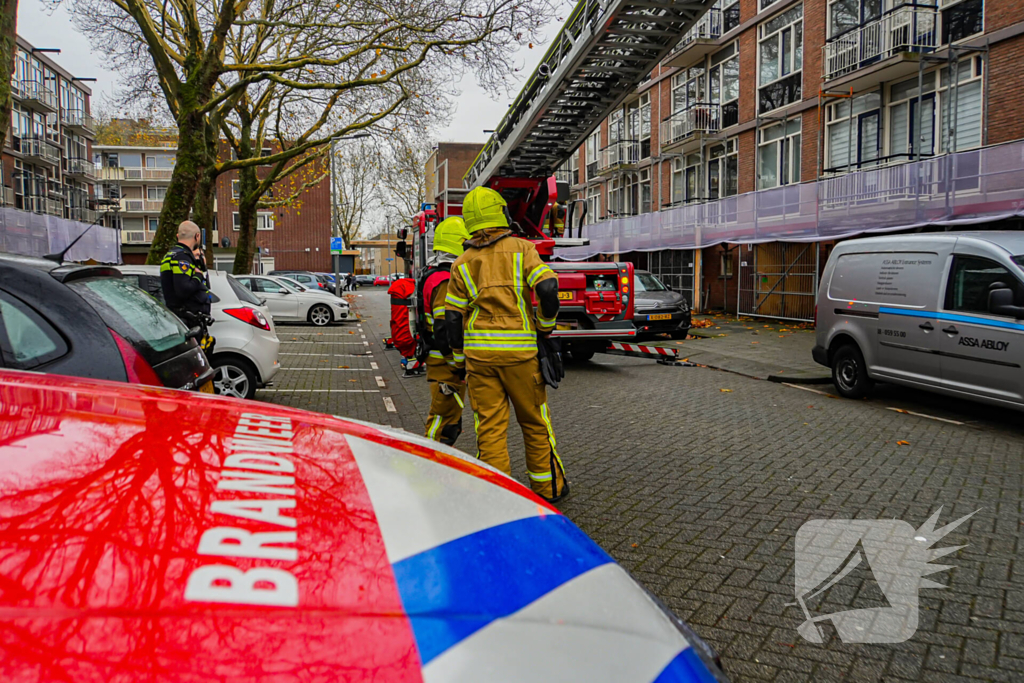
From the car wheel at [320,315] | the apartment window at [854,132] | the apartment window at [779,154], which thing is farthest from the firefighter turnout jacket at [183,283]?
the apartment window at [779,154]

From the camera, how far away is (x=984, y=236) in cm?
828

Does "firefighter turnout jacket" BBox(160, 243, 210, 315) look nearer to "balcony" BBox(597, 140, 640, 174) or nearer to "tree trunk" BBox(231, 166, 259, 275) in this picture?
"tree trunk" BBox(231, 166, 259, 275)

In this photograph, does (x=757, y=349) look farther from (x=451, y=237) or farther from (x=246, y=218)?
(x=246, y=218)

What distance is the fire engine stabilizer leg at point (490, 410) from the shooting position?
473 centimetres

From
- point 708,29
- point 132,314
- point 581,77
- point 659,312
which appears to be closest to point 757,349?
point 659,312

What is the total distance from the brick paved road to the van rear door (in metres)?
0.49

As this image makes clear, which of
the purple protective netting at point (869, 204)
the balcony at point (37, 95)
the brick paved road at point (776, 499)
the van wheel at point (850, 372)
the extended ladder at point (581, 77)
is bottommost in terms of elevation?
the brick paved road at point (776, 499)

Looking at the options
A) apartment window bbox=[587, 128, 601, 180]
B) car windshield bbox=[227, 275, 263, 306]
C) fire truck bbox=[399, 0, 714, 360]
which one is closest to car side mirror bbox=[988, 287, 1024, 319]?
fire truck bbox=[399, 0, 714, 360]

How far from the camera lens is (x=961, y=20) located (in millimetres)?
16844

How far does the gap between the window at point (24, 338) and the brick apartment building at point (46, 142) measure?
129 ft

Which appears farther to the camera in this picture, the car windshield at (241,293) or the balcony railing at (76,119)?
the balcony railing at (76,119)

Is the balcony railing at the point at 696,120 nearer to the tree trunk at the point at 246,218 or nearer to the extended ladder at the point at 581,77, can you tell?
the extended ladder at the point at 581,77

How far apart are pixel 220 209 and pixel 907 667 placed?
73.9 m

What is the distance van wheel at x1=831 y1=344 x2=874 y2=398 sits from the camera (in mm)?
9602
